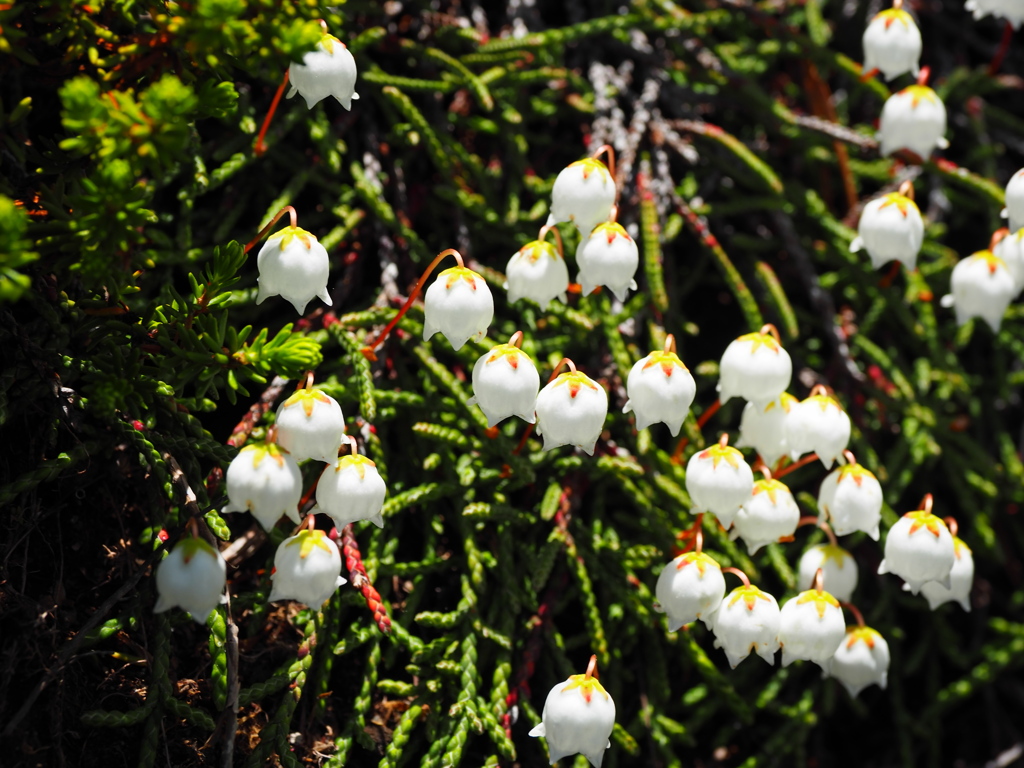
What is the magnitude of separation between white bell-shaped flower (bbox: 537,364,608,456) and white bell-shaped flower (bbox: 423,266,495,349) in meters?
0.15

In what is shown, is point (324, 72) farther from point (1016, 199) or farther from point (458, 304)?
point (1016, 199)

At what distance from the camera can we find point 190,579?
97cm

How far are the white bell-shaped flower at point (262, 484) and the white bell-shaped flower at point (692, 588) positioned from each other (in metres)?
0.56

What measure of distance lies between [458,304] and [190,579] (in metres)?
0.50

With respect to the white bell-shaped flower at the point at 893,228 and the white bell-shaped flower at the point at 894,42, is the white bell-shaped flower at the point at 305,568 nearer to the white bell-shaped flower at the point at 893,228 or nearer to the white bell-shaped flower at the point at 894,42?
the white bell-shaped flower at the point at 893,228

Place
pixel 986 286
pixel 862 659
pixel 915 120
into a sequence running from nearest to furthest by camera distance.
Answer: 1. pixel 862 659
2. pixel 986 286
3. pixel 915 120

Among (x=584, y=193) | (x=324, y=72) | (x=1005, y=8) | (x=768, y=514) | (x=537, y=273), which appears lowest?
(x=768, y=514)

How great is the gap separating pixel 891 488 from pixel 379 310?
1131 millimetres

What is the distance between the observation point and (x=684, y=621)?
121 cm

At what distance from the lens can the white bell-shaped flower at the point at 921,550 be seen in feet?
4.16

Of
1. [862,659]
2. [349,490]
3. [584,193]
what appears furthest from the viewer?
[862,659]

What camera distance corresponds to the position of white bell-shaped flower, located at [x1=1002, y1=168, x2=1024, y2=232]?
144 cm

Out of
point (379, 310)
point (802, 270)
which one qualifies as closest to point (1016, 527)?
point (802, 270)

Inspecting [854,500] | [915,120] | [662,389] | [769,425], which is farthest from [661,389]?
[915,120]
